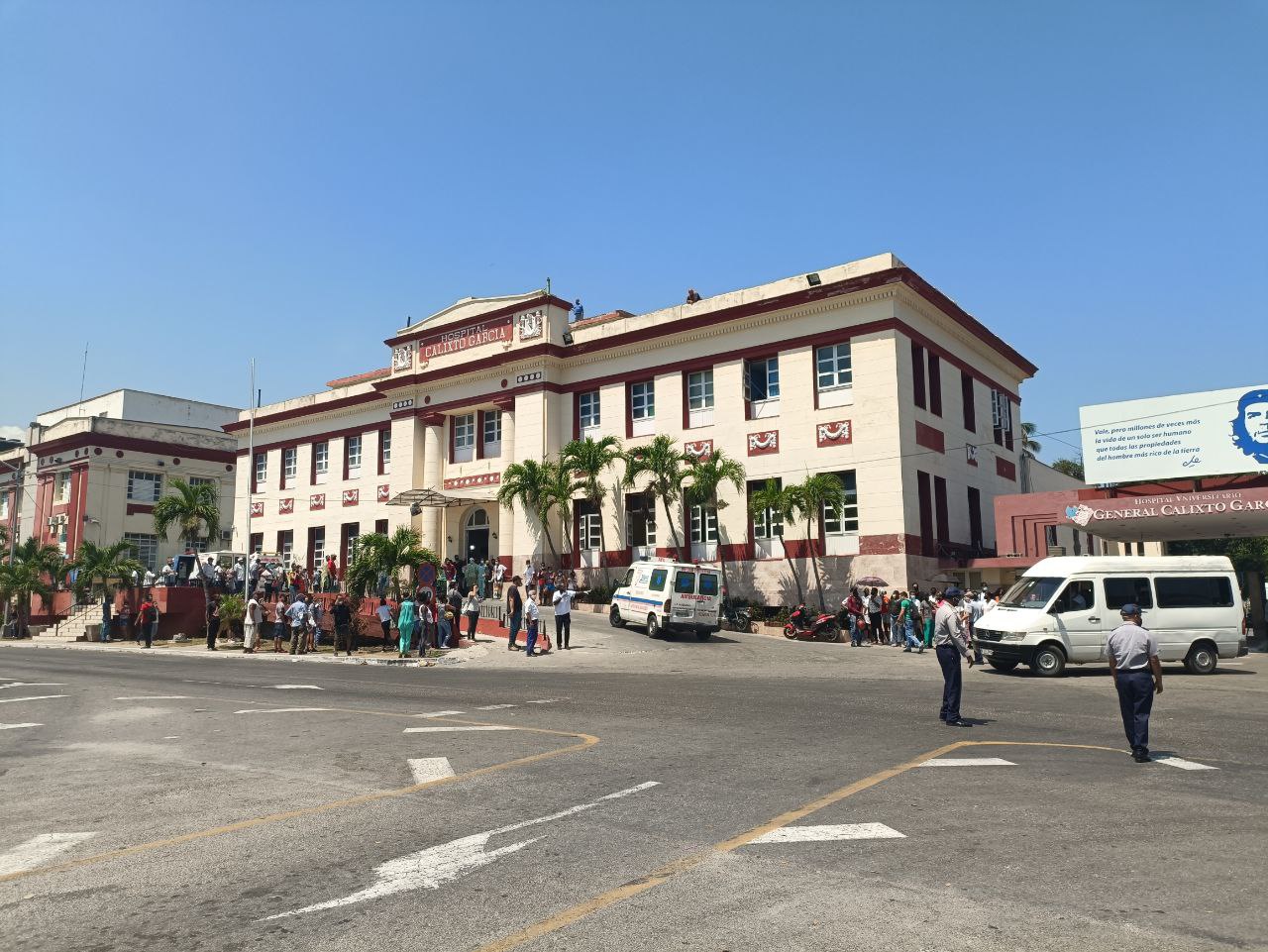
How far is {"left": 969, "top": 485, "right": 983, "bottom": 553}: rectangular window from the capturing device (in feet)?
113

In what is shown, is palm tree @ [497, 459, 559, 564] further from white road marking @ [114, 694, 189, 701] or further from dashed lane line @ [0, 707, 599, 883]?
dashed lane line @ [0, 707, 599, 883]

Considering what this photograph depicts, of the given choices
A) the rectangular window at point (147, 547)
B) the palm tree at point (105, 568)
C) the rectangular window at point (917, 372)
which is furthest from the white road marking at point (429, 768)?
the rectangular window at point (147, 547)

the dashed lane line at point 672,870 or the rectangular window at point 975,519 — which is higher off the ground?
the rectangular window at point 975,519

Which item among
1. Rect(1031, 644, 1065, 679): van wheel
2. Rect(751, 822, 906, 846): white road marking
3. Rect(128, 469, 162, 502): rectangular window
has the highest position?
Rect(128, 469, 162, 502): rectangular window

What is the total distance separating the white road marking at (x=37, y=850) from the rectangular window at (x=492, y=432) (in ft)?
108

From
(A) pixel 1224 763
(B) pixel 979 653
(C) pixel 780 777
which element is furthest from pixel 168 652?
(A) pixel 1224 763

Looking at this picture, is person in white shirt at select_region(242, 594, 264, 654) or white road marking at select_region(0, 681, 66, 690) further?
person in white shirt at select_region(242, 594, 264, 654)

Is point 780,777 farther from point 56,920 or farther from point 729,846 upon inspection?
point 56,920

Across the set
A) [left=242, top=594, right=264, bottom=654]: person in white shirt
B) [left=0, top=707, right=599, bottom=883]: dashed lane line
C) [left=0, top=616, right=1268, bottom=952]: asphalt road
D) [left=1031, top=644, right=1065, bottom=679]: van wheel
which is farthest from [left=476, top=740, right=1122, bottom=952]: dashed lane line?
[left=242, top=594, right=264, bottom=654]: person in white shirt

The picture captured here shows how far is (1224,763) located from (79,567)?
136 ft

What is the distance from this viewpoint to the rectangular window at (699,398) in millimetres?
34469

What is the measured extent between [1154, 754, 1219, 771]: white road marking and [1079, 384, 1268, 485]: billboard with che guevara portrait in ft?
75.6

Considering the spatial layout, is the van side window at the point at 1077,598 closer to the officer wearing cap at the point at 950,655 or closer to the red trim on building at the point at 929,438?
the officer wearing cap at the point at 950,655

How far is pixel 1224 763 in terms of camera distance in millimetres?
8906
